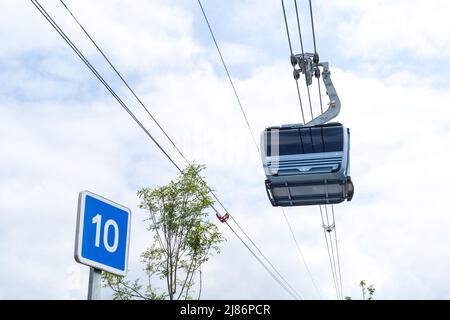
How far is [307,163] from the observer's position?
20469 mm

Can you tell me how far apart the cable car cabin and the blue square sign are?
1368cm

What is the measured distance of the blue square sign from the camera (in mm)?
6289

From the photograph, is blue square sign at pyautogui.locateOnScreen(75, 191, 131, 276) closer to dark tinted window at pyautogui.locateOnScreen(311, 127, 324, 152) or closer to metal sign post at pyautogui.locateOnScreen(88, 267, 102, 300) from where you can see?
metal sign post at pyautogui.locateOnScreen(88, 267, 102, 300)

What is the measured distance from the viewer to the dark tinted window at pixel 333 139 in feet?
66.3

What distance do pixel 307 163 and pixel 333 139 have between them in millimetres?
1090

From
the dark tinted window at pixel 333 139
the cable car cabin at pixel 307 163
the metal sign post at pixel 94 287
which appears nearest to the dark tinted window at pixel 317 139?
the cable car cabin at pixel 307 163

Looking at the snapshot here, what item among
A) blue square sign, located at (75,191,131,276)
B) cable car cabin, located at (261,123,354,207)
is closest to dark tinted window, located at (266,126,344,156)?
cable car cabin, located at (261,123,354,207)

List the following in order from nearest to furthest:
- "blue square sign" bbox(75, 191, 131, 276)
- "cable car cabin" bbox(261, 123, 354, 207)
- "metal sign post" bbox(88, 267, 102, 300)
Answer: "metal sign post" bbox(88, 267, 102, 300) < "blue square sign" bbox(75, 191, 131, 276) < "cable car cabin" bbox(261, 123, 354, 207)

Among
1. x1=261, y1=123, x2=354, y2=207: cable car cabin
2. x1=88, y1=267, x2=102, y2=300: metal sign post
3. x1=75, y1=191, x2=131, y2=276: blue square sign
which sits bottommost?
x1=88, y1=267, x2=102, y2=300: metal sign post

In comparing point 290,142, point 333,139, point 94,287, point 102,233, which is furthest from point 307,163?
point 94,287

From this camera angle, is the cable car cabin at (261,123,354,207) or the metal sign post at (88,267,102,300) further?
the cable car cabin at (261,123,354,207)
